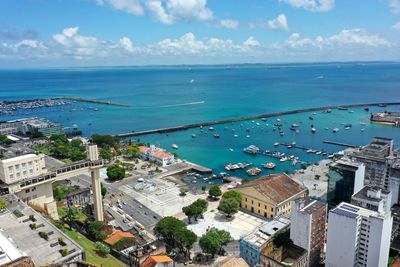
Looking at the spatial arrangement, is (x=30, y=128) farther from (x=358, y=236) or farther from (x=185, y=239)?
(x=358, y=236)

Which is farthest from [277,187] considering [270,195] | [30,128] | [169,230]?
[30,128]

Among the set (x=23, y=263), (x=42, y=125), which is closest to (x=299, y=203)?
(x=23, y=263)

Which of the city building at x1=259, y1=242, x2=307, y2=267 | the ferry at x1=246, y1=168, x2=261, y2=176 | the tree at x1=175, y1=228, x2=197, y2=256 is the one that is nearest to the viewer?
the city building at x1=259, y1=242, x2=307, y2=267

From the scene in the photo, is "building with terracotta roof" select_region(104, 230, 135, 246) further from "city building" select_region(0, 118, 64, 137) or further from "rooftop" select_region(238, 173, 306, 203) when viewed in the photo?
"city building" select_region(0, 118, 64, 137)

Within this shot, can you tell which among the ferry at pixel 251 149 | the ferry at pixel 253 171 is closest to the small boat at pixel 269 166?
the ferry at pixel 253 171

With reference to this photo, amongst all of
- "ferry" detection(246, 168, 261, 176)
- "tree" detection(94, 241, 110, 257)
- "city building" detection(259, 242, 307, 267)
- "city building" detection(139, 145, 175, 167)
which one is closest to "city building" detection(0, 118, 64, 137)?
"city building" detection(139, 145, 175, 167)

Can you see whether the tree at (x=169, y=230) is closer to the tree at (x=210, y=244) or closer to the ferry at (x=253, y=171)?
the tree at (x=210, y=244)
